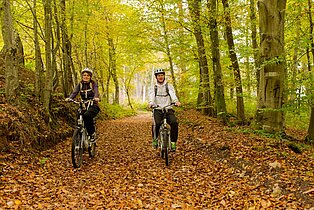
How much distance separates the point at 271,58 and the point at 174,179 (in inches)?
153

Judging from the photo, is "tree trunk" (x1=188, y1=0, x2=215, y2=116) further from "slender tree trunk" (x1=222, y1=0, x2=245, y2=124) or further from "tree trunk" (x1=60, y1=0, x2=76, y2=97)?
"tree trunk" (x1=60, y1=0, x2=76, y2=97)

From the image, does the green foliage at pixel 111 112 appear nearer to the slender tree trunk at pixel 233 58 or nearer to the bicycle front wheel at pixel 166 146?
the slender tree trunk at pixel 233 58

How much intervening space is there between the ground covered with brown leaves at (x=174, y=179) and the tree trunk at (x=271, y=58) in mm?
705

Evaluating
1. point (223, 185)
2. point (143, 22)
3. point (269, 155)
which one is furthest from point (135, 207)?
point (143, 22)

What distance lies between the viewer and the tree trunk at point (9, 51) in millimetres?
6855

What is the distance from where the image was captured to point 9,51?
7000 millimetres

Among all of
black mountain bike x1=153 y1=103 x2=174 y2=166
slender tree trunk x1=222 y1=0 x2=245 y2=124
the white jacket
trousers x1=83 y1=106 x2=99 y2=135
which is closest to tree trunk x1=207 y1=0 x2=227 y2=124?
slender tree trunk x1=222 y1=0 x2=245 y2=124

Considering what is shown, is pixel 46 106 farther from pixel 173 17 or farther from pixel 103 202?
pixel 173 17

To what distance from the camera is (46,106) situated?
9.00 m

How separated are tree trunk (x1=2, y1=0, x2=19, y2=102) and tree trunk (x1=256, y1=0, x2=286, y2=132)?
241 inches

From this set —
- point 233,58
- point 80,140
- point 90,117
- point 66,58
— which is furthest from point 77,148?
point 233,58

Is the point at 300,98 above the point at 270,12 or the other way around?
the other way around

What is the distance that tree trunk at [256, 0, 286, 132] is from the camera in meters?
7.23

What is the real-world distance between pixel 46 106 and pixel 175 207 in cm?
606
